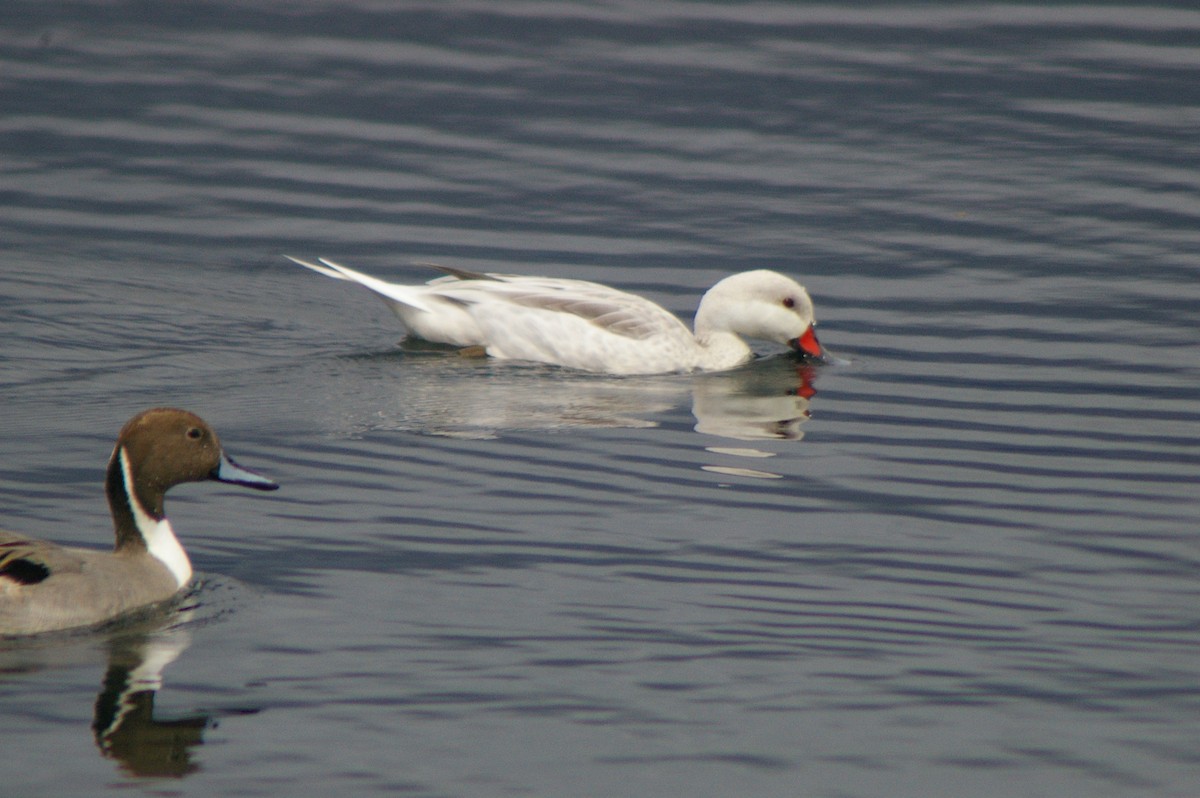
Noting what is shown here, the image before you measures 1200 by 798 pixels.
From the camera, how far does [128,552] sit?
7.55 m

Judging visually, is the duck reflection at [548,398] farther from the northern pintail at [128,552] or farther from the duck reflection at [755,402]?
the northern pintail at [128,552]

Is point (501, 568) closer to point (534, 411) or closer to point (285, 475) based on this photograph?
point (285, 475)

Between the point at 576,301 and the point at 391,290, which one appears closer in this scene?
the point at 576,301

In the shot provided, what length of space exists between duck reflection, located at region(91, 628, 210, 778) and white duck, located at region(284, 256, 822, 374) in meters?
5.14

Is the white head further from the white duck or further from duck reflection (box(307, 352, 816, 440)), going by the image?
duck reflection (box(307, 352, 816, 440))

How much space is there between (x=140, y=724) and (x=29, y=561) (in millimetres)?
1129

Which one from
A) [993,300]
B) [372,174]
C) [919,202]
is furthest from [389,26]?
[993,300]

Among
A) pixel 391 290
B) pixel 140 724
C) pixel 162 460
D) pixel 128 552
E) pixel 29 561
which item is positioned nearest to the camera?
pixel 140 724

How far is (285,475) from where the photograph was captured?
9148mm

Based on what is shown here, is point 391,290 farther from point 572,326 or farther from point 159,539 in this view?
point 159,539

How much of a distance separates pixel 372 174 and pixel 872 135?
4685mm

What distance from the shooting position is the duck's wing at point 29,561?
23.2 ft

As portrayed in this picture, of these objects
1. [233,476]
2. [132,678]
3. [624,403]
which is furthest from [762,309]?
[132,678]

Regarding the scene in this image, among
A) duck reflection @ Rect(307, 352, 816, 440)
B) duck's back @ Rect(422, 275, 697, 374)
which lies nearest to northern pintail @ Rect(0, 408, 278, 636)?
duck reflection @ Rect(307, 352, 816, 440)
